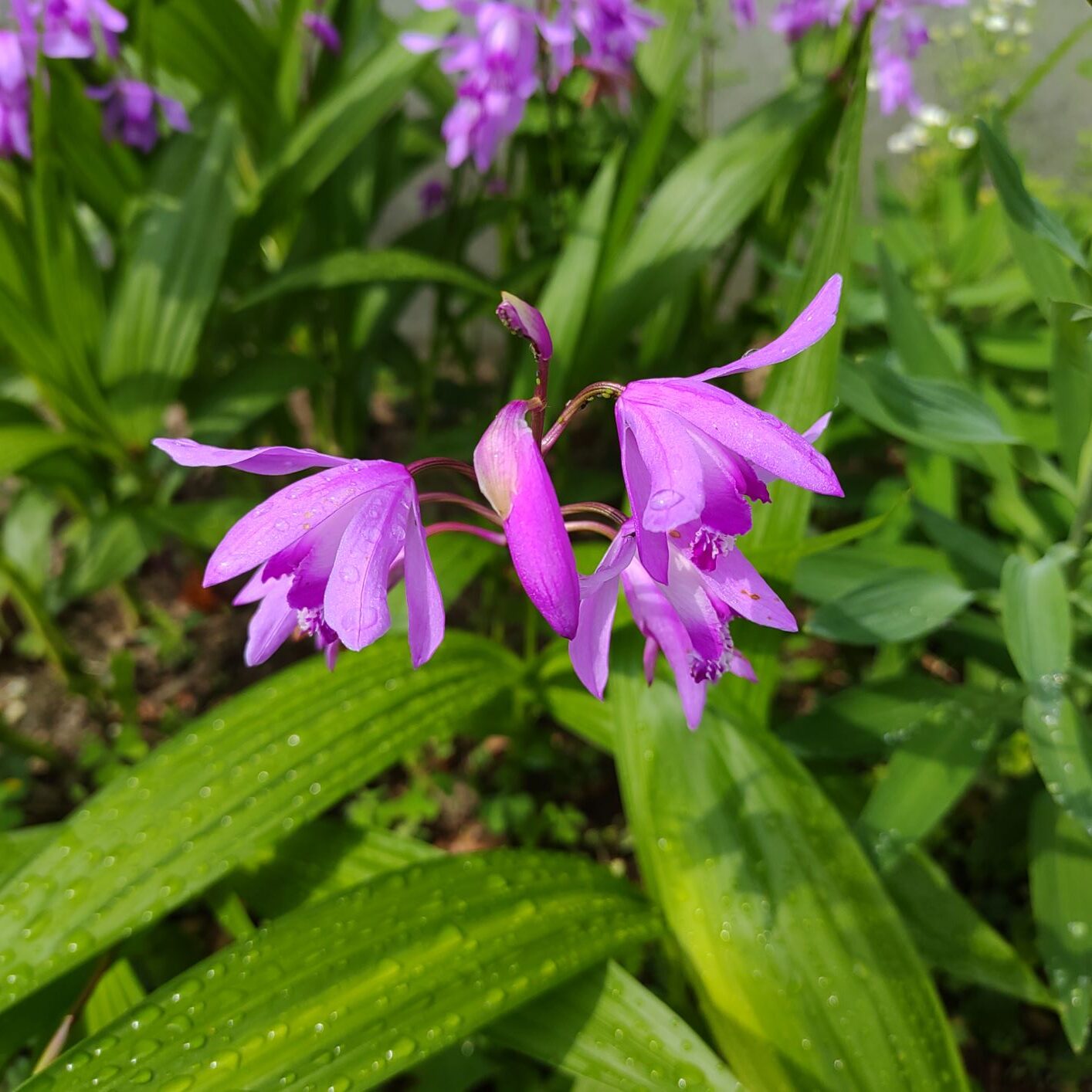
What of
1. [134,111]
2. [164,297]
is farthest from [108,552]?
[134,111]

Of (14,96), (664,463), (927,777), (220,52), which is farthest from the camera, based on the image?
(220,52)

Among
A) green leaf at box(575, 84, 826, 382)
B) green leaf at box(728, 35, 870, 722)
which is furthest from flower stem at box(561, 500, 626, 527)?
green leaf at box(575, 84, 826, 382)

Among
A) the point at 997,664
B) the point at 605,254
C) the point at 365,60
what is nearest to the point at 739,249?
the point at 605,254

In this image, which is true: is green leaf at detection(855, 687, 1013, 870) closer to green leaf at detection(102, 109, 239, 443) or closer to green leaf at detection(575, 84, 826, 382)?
green leaf at detection(575, 84, 826, 382)

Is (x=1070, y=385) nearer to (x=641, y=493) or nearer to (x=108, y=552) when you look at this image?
(x=641, y=493)

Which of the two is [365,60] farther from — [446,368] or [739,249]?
[446,368]
